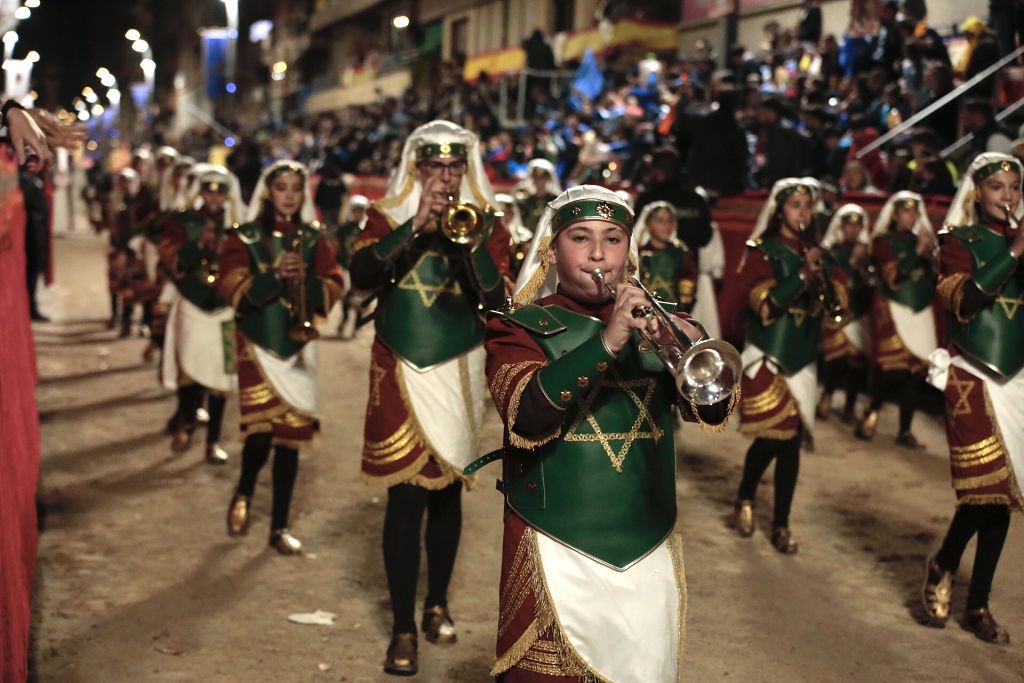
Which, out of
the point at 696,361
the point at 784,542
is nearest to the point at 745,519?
the point at 784,542

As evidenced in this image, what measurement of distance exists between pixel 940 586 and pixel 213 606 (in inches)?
136

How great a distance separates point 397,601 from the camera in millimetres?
4984

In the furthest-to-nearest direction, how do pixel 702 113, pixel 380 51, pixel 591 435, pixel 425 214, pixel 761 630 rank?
pixel 380 51 < pixel 702 113 < pixel 761 630 < pixel 425 214 < pixel 591 435

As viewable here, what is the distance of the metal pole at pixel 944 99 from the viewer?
12875 mm

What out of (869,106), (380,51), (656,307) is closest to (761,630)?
(656,307)

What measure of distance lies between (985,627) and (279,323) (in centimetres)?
389

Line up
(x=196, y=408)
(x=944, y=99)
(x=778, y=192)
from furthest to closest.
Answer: (x=944, y=99)
(x=196, y=408)
(x=778, y=192)

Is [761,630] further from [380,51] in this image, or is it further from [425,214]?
[380,51]

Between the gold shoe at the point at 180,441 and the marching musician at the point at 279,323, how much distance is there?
2.63 m

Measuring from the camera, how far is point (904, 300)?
32.5ft

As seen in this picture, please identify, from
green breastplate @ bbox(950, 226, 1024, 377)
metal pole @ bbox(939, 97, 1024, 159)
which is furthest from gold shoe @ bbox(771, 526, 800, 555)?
metal pole @ bbox(939, 97, 1024, 159)

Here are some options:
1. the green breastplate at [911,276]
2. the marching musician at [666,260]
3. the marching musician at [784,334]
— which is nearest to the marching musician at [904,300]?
the green breastplate at [911,276]

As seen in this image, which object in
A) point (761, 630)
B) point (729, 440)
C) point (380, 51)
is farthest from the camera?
point (380, 51)

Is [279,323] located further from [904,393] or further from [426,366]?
[904,393]
